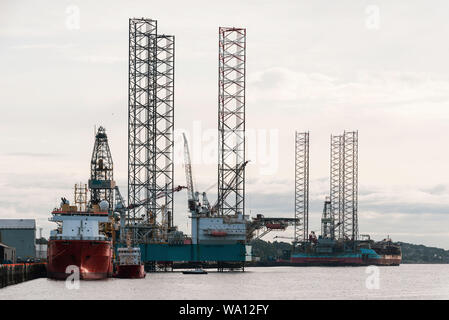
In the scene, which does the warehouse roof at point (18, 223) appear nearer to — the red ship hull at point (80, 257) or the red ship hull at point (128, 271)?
the red ship hull at point (128, 271)

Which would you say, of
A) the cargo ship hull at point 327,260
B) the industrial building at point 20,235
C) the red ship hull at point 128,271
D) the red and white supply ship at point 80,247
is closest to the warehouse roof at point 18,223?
the industrial building at point 20,235

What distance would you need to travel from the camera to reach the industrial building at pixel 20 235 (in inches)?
5487

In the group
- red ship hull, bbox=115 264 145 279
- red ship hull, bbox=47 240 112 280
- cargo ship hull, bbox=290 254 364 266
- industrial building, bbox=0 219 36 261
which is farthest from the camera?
cargo ship hull, bbox=290 254 364 266

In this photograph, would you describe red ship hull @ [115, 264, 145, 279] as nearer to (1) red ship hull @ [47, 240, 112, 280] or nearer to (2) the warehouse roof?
(1) red ship hull @ [47, 240, 112, 280]

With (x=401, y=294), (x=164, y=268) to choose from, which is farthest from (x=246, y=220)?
(x=401, y=294)

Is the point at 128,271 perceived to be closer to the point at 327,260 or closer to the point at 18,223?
the point at 18,223

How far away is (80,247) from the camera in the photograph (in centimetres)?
8175

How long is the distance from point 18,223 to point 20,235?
205 centimetres

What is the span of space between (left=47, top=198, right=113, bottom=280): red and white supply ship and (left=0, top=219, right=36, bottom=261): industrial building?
5247 cm

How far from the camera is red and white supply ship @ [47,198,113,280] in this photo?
81.9 meters

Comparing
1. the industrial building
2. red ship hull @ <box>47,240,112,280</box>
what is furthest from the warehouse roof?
red ship hull @ <box>47,240,112,280</box>

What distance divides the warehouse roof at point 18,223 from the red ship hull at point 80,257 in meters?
57.1

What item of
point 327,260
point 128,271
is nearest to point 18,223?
point 128,271
